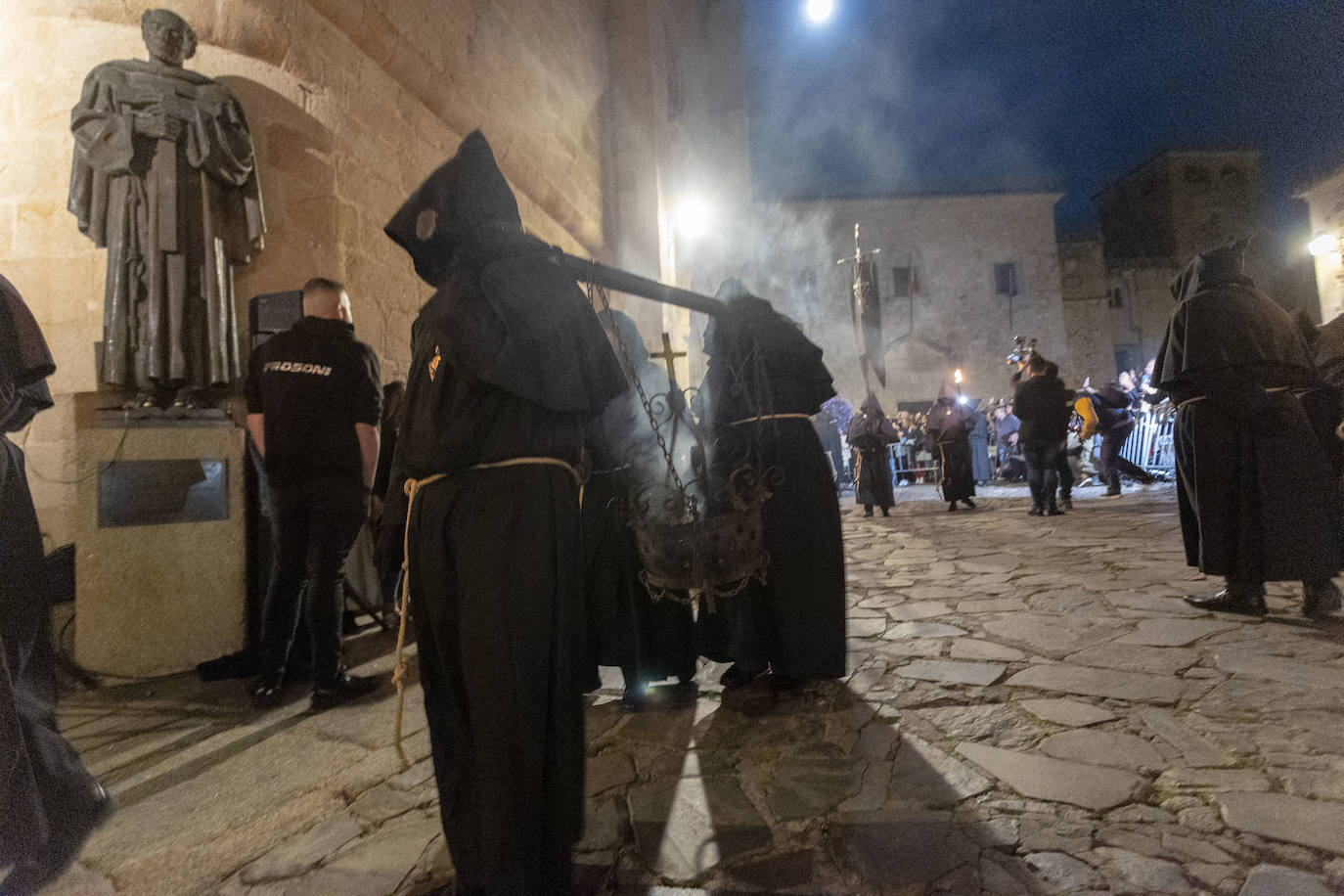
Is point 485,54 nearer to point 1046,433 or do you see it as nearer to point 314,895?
point 314,895

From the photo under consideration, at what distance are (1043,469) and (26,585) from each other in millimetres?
9336

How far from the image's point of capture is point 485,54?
22.2ft

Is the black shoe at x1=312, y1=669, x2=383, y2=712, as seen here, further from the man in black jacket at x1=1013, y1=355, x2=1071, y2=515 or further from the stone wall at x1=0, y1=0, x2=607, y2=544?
the man in black jacket at x1=1013, y1=355, x2=1071, y2=515

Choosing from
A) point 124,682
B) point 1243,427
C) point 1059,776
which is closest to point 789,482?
point 1059,776

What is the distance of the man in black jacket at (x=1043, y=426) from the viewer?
27.9 feet

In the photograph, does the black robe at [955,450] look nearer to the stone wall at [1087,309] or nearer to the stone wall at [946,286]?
the stone wall at [946,286]

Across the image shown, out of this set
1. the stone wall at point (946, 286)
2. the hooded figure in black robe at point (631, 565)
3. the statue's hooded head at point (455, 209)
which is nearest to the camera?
Result: the statue's hooded head at point (455, 209)

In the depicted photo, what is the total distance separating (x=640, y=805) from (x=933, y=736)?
114 cm

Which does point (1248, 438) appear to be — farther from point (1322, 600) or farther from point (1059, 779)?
point (1059, 779)

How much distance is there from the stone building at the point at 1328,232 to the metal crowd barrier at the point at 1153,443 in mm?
6928

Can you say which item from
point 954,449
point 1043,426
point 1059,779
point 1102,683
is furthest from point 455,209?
point 954,449

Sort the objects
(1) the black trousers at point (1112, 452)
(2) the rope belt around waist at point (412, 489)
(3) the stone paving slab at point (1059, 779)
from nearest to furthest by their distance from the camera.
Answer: (2) the rope belt around waist at point (412, 489)
(3) the stone paving slab at point (1059, 779)
(1) the black trousers at point (1112, 452)

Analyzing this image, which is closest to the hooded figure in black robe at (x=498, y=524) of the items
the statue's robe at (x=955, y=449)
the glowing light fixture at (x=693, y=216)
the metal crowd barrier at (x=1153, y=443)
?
the statue's robe at (x=955, y=449)

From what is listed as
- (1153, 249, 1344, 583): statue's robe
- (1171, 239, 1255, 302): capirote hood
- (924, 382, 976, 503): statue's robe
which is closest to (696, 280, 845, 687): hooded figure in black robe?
(1153, 249, 1344, 583): statue's robe
